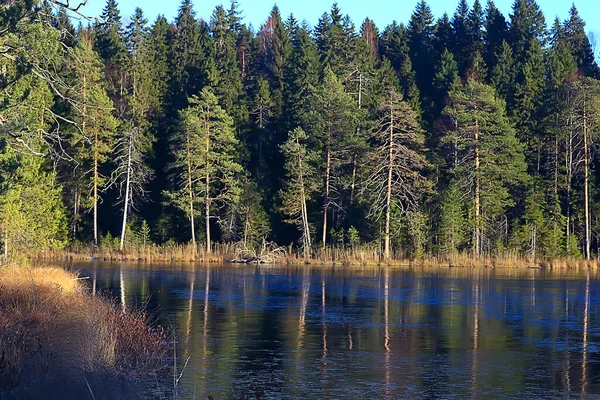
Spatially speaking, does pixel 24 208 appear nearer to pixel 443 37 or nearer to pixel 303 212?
pixel 303 212

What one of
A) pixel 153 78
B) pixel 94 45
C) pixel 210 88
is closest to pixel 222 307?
pixel 210 88

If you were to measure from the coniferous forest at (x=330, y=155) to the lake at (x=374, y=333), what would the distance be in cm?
1784

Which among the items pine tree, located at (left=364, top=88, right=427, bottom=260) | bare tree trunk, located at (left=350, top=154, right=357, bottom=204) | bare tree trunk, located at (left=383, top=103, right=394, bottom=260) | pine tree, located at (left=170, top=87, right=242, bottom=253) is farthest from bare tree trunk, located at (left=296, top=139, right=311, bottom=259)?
bare tree trunk, located at (left=383, top=103, right=394, bottom=260)

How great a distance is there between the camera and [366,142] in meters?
72.1

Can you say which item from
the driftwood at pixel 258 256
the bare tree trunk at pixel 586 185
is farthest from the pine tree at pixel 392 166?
the bare tree trunk at pixel 586 185

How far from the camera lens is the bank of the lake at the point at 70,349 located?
14.5 metres

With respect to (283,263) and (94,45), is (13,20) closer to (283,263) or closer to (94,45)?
(283,263)

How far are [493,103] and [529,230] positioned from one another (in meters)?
9.79

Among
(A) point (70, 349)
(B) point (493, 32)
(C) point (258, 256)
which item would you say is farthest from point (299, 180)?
(A) point (70, 349)

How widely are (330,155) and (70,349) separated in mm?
53863

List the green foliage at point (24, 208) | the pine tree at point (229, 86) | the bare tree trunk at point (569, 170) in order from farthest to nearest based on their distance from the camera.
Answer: the pine tree at point (229, 86) → the bare tree trunk at point (569, 170) → the green foliage at point (24, 208)

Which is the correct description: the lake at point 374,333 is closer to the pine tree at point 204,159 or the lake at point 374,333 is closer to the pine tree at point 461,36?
the pine tree at point 204,159

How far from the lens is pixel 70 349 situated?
16328 mm

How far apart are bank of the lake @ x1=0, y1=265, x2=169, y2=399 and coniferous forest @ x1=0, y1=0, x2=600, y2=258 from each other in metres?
31.8
